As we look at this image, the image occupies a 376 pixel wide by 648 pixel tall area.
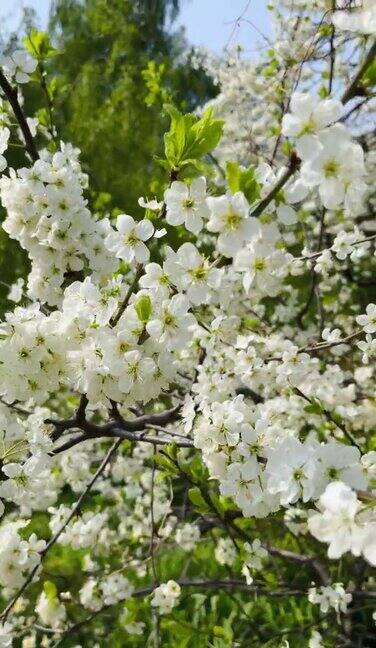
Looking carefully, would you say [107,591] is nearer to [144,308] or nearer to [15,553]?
[15,553]

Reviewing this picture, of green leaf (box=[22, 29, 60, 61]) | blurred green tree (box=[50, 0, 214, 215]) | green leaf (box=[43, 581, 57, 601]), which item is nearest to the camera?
green leaf (box=[22, 29, 60, 61])

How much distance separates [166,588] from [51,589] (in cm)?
57

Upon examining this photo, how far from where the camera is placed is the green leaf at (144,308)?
4.69 ft

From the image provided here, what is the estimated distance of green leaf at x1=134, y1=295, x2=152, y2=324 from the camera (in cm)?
143

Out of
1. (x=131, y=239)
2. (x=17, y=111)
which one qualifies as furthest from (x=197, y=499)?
(x=17, y=111)

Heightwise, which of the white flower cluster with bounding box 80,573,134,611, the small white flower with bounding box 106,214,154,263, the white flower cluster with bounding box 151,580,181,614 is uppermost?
the small white flower with bounding box 106,214,154,263

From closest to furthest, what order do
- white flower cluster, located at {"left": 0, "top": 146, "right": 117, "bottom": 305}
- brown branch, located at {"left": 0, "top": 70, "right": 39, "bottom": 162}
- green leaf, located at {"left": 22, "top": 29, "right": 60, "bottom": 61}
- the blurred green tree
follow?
white flower cluster, located at {"left": 0, "top": 146, "right": 117, "bottom": 305} < brown branch, located at {"left": 0, "top": 70, "right": 39, "bottom": 162} < green leaf, located at {"left": 22, "top": 29, "right": 60, "bottom": 61} < the blurred green tree

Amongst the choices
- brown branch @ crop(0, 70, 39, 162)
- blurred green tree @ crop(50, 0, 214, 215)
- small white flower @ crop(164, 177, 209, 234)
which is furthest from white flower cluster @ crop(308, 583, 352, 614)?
blurred green tree @ crop(50, 0, 214, 215)

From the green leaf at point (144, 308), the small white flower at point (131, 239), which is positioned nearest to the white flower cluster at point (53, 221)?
the small white flower at point (131, 239)

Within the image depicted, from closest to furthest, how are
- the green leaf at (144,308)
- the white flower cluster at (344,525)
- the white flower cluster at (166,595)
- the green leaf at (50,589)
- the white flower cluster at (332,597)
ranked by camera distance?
the white flower cluster at (344,525) → the green leaf at (144,308) → the white flower cluster at (332,597) → the white flower cluster at (166,595) → the green leaf at (50,589)

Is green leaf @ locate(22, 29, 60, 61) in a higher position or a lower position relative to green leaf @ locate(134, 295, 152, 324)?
higher

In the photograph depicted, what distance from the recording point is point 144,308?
143 centimetres

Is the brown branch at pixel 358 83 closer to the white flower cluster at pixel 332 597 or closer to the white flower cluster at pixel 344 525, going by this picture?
the white flower cluster at pixel 344 525

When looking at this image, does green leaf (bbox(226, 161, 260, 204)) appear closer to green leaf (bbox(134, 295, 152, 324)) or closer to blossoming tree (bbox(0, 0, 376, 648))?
blossoming tree (bbox(0, 0, 376, 648))
